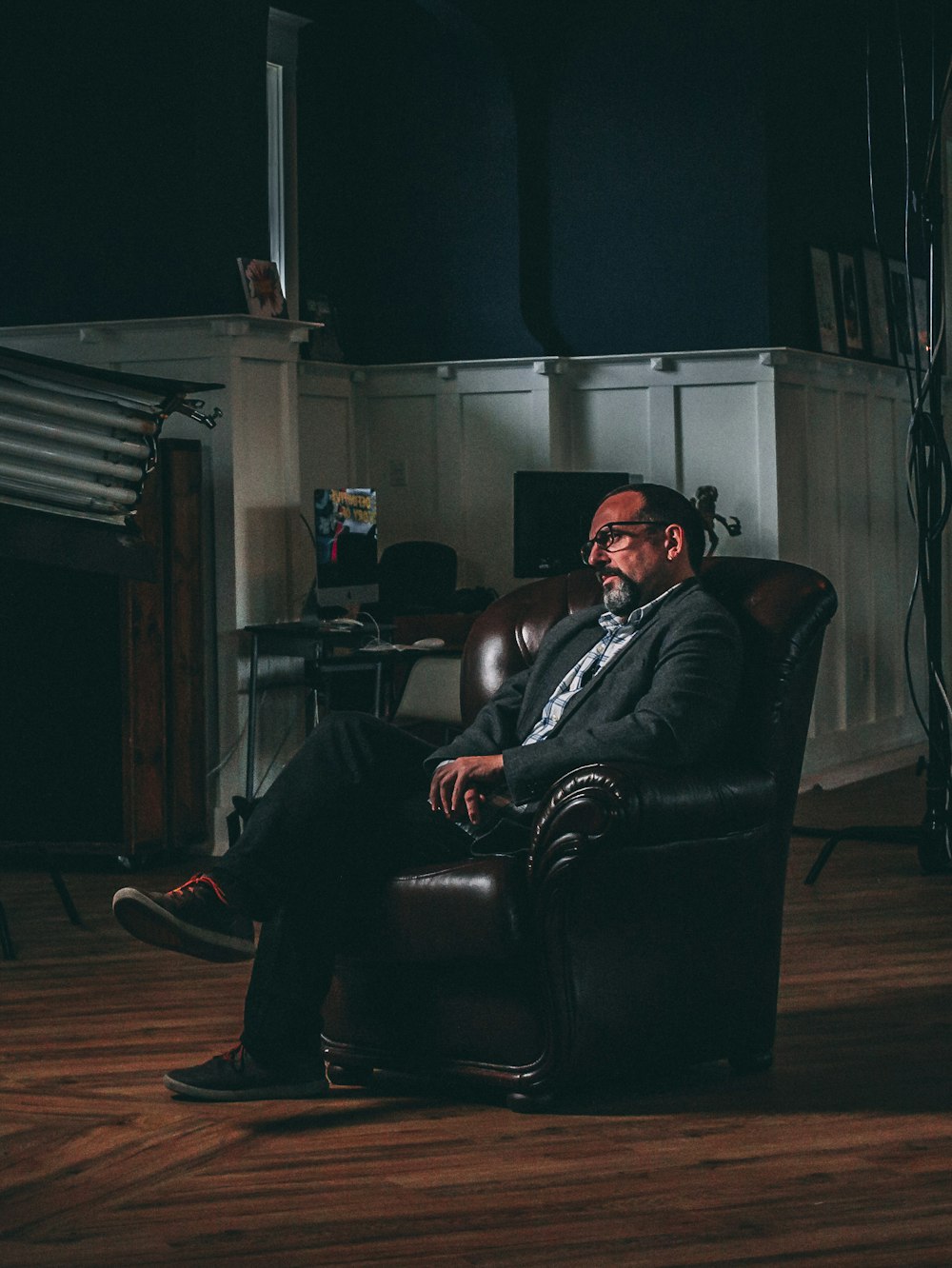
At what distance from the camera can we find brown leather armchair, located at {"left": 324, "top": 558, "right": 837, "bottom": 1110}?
321 cm

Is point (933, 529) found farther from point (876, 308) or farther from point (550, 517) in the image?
point (876, 308)

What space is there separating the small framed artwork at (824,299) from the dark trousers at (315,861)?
494 centimetres

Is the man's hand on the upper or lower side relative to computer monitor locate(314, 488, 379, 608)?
lower

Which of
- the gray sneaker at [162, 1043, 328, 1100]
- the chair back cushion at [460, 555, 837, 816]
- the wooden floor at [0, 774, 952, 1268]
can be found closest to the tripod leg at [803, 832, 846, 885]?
the wooden floor at [0, 774, 952, 1268]

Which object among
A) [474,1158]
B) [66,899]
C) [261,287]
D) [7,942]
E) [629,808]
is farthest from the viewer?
[261,287]

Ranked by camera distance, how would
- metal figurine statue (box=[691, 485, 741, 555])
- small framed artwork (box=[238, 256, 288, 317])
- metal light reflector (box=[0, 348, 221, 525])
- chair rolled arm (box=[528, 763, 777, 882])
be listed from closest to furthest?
1. chair rolled arm (box=[528, 763, 777, 882])
2. metal light reflector (box=[0, 348, 221, 525])
3. small framed artwork (box=[238, 256, 288, 317])
4. metal figurine statue (box=[691, 485, 741, 555])

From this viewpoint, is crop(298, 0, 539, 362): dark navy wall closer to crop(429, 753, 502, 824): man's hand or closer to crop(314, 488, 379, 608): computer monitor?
crop(314, 488, 379, 608): computer monitor

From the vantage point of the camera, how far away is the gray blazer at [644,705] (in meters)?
3.35

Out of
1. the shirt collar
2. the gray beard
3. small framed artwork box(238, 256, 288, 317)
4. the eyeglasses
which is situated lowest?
the shirt collar

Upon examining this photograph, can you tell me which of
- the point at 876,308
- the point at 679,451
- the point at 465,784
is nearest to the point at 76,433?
the point at 465,784

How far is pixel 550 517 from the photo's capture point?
23.0ft

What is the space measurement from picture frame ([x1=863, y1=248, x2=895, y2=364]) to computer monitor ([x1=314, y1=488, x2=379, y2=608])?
9.94 ft

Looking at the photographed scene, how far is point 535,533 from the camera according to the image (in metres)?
7.01

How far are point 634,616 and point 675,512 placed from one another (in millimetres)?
230
